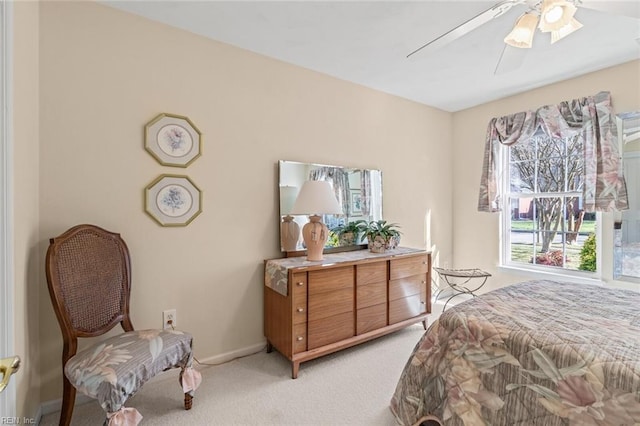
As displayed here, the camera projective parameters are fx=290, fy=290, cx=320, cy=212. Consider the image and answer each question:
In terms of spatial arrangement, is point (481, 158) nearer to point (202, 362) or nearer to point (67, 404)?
point (202, 362)

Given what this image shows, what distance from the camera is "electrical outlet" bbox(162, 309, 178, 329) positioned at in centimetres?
202

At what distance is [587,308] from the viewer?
4.94 ft

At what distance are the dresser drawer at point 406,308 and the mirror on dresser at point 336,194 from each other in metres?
0.67

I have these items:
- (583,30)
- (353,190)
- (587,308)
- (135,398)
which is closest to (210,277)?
(135,398)

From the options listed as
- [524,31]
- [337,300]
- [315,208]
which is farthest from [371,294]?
[524,31]

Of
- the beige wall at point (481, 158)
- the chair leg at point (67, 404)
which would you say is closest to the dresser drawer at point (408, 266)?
the beige wall at point (481, 158)

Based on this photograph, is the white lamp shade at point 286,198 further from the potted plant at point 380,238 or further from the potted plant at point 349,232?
the potted plant at point 380,238

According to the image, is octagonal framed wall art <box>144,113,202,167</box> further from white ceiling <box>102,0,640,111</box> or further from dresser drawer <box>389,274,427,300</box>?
dresser drawer <box>389,274,427,300</box>

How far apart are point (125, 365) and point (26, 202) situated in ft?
3.04

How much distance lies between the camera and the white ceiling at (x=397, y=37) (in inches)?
72.9

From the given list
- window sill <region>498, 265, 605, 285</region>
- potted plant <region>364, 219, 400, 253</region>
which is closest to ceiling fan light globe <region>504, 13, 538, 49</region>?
potted plant <region>364, 219, 400, 253</region>

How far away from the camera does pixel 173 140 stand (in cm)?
205

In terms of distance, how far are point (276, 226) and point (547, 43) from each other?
2574 mm

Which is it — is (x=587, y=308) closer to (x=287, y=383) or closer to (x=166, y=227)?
(x=287, y=383)
